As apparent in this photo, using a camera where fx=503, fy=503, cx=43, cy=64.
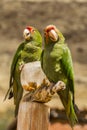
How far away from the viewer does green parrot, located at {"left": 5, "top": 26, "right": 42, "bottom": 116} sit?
268cm

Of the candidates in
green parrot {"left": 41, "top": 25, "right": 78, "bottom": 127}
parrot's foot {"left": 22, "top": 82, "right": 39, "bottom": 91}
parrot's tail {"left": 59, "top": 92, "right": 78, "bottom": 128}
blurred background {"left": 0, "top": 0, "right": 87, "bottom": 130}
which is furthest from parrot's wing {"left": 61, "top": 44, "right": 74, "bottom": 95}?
blurred background {"left": 0, "top": 0, "right": 87, "bottom": 130}

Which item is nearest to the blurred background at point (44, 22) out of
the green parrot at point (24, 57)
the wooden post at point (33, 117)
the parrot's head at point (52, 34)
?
the green parrot at point (24, 57)

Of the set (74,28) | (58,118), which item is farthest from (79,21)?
(58,118)

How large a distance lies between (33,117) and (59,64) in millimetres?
391

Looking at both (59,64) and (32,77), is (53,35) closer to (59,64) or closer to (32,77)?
(59,64)

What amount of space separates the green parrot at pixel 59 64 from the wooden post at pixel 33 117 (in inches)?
7.4

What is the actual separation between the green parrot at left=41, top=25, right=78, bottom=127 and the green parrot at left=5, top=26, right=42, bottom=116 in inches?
3.5

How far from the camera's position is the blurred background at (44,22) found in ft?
34.5

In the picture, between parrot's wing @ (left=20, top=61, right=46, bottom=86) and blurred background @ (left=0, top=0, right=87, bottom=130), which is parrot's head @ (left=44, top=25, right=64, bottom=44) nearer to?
parrot's wing @ (left=20, top=61, right=46, bottom=86)

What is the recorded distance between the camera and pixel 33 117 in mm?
2346

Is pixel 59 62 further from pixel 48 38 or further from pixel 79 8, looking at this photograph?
pixel 79 8

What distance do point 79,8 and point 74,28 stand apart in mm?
901

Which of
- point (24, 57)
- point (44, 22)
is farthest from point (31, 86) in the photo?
point (44, 22)

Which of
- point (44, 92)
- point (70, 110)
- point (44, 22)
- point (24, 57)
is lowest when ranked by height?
point (44, 22)
